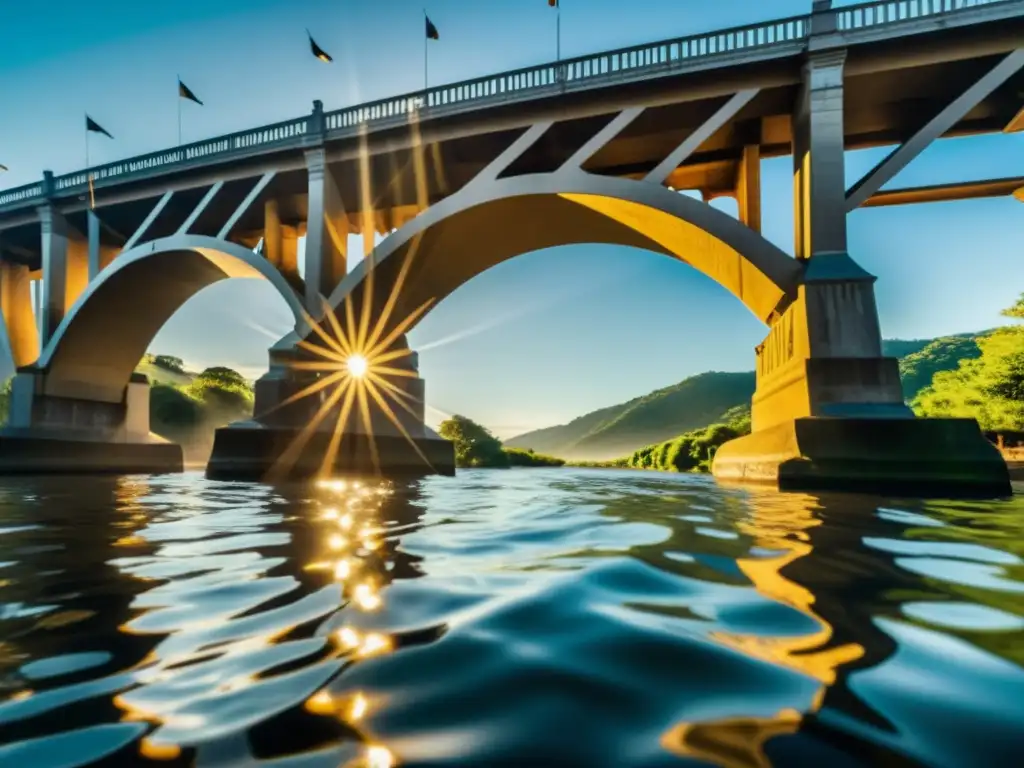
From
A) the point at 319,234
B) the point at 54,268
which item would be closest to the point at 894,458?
the point at 319,234

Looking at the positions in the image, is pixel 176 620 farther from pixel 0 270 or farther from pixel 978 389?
pixel 978 389

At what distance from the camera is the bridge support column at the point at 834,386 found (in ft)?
29.0

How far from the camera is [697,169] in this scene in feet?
56.1

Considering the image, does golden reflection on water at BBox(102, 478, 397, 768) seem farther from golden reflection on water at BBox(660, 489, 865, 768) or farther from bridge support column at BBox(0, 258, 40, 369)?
bridge support column at BBox(0, 258, 40, 369)

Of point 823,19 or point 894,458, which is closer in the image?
point 894,458

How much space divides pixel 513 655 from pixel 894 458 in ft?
31.6

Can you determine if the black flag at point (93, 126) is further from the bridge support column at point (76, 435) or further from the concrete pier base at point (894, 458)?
the concrete pier base at point (894, 458)

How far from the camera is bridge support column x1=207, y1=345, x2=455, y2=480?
48.0ft

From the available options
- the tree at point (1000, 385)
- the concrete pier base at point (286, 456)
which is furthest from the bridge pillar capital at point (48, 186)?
the tree at point (1000, 385)

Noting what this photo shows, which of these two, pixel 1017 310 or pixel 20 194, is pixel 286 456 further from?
pixel 1017 310

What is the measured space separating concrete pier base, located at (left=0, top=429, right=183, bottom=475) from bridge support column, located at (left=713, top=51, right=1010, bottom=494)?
947 inches

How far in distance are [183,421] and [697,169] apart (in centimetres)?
7276

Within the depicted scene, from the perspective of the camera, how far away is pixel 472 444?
193 feet

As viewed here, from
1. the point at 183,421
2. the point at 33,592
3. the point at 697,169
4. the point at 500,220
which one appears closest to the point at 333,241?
the point at 500,220
